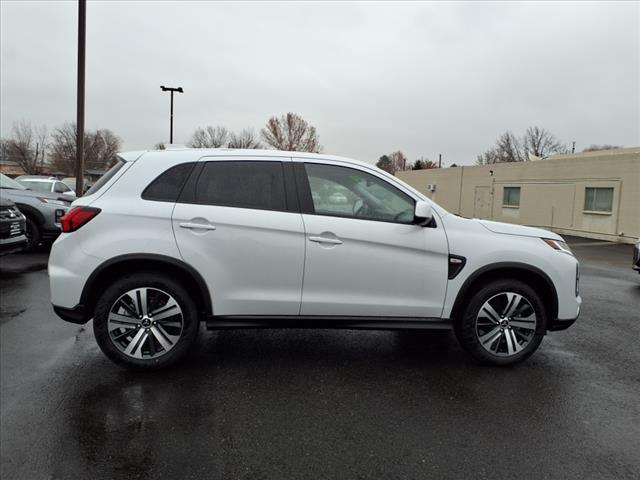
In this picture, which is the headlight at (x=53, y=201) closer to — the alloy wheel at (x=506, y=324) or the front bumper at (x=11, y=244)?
the front bumper at (x=11, y=244)

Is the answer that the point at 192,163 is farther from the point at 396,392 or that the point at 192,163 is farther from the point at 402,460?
the point at 402,460

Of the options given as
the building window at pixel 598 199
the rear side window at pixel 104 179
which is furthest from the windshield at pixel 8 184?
the building window at pixel 598 199

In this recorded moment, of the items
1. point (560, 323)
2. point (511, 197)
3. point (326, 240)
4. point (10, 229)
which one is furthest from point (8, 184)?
point (511, 197)

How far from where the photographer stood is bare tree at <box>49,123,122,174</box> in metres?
68.6

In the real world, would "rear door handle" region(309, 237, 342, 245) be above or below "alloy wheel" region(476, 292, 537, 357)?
above

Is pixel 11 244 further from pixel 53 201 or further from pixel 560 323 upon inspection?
pixel 560 323

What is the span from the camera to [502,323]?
3965mm

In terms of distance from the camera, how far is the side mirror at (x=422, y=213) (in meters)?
3.70

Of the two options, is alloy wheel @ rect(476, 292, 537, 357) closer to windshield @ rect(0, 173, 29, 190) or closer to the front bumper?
the front bumper

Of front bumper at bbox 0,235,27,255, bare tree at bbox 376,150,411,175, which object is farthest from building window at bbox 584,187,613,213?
bare tree at bbox 376,150,411,175

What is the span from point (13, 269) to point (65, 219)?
5.53 metres

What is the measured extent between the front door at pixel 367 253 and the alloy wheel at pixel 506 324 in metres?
0.44

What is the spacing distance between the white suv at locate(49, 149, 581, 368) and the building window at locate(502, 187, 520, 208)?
21664 millimetres

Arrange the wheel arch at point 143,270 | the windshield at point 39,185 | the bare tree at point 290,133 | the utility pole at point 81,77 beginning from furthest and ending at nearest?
the bare tree at point 290,133 < the windshield at point 39,185 < the utility pole at point 81,77 < the wheel arch at point 143,270
